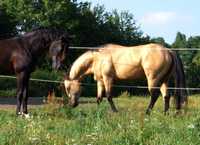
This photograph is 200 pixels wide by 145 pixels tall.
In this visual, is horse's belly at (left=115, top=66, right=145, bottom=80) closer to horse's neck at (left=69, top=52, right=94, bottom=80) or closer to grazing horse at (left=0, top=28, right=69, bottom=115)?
horse's neck at (left=69, top=52, right=94, bottom=80)

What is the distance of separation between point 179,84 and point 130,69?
1.31 meters

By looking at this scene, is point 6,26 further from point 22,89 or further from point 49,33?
point 22,89

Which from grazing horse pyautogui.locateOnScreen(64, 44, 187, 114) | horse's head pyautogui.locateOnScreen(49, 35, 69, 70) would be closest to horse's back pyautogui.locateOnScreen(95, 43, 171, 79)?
grazing horse pyautogui.locateOnScreen(64, 44, 187, 114)

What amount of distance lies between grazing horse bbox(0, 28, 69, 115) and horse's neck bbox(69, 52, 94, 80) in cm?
259

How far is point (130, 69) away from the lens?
592 inches

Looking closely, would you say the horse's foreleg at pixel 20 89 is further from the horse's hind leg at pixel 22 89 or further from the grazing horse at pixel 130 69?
the grazing horse at pixel 130 69

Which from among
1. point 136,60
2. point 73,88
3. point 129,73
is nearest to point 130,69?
point 129,73

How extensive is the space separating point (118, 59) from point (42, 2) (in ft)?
106

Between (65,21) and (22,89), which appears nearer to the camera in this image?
(22,89)

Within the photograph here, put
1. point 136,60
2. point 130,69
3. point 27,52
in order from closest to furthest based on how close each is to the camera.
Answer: point 27,52
point 136,60
point 130,69

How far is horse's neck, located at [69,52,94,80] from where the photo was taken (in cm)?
1550

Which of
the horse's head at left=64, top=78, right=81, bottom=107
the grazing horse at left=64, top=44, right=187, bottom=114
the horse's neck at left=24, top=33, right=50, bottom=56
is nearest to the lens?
the horse's neck at left=24, top=33, right=50, bottom=56

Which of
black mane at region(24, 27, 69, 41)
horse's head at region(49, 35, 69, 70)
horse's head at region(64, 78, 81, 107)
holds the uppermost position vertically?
black mane at region(24, 27, 69, 41)

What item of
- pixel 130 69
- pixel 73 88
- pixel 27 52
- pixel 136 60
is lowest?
pixel 73 88
